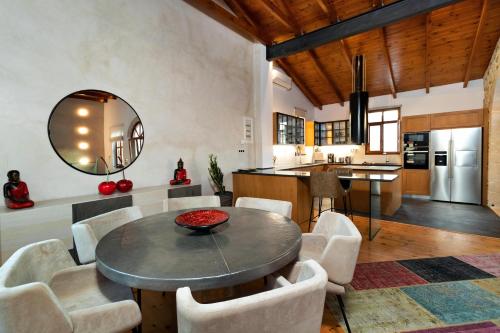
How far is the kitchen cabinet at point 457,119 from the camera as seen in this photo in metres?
5.25

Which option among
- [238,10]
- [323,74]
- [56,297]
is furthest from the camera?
[323,74]

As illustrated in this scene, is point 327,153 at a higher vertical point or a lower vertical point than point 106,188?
higher

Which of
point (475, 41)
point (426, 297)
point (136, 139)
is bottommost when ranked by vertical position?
point (426, 297)

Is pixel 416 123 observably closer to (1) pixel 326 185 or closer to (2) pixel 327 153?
(2) pixel 327 153

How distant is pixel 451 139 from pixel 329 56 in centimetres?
330

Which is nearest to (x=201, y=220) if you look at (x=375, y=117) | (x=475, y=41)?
(x=475, y=41)

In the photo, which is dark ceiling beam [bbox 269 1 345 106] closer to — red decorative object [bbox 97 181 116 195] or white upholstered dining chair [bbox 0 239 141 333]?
red decorative object [bbox 97 181 116 195]

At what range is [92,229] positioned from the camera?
5.38 ft

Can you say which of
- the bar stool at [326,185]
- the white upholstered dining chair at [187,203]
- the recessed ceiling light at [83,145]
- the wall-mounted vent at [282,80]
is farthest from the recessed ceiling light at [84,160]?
the wall-mounted vent at [282,80]

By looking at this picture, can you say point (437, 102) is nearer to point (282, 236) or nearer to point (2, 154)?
point (282, 236)

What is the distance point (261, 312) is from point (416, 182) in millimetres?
6534

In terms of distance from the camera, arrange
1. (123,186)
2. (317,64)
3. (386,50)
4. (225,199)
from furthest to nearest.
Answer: (317,64) → (386,50) → (225,199) → (123,186)

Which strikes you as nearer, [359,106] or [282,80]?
[359,106]

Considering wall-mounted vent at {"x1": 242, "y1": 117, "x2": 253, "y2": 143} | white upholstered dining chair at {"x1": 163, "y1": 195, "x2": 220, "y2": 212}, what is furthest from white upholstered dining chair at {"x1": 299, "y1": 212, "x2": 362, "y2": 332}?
wall-mounted vent at {"x1": 242, "y1": 117, "x2": 253, "y2": 143}
